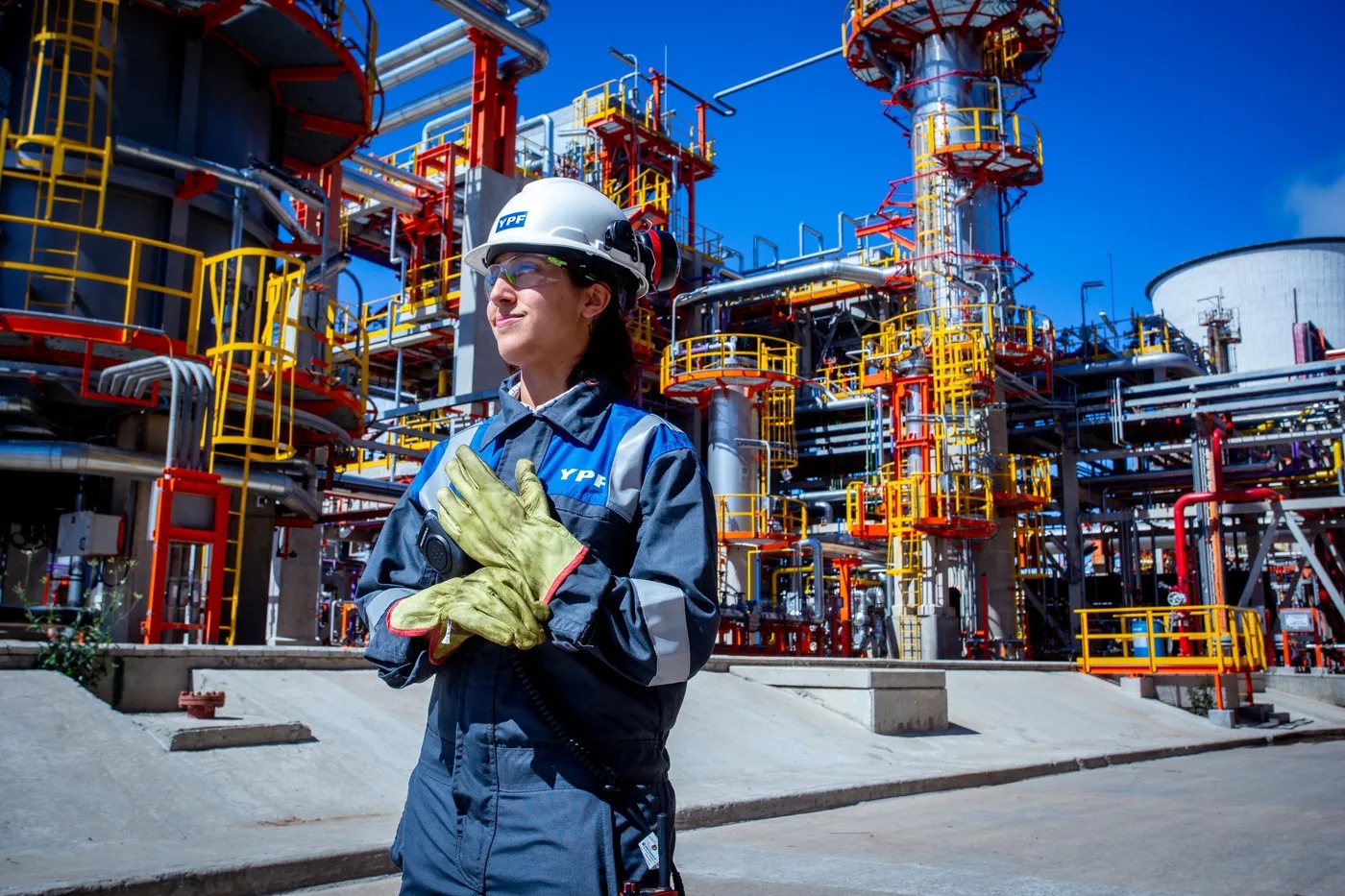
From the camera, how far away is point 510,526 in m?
1.97

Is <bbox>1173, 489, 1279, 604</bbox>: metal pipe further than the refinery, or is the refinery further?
<bbox>1173, 489, 1279, 604</bbox>: metal pipe

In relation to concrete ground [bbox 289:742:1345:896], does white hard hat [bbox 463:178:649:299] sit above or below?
above

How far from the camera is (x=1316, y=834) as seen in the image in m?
7.03

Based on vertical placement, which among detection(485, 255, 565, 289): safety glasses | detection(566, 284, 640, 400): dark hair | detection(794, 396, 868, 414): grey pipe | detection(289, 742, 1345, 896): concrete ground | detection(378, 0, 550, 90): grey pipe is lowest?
detection(289, 742, 1345, 896): concrete ground

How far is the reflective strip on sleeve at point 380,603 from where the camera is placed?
215 centimetres

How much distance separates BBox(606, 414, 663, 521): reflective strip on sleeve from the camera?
2080mm

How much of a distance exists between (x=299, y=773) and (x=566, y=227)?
5.54 meters

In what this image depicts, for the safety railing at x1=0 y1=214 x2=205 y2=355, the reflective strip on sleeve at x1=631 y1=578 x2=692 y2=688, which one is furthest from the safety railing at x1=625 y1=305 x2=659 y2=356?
the reflective strip on sleeve at x1=631 y1=578 x2=692 y2=688

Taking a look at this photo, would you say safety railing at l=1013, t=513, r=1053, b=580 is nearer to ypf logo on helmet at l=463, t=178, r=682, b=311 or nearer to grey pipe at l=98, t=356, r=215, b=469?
grey pipe at l=98, t=356, r=215, b=469

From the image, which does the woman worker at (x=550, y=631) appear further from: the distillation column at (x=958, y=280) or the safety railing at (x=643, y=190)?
the safety railing at (x=643, y=190)

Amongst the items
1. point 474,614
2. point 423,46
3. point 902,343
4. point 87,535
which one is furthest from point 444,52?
point 474,614

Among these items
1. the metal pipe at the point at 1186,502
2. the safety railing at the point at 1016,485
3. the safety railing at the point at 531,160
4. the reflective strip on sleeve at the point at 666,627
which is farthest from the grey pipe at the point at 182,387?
the metal pipe at the point at 1186,502

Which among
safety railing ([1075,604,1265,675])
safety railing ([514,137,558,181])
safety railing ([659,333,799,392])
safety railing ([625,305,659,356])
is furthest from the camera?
safety railing ([514,137,558,181])

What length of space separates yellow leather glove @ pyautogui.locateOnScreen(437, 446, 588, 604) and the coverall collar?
0.52 feet
